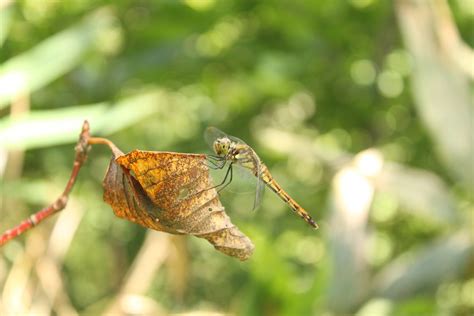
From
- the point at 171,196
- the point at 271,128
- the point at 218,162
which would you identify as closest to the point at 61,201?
the point at 171,196

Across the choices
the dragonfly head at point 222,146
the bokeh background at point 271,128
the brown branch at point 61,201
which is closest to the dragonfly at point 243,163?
the dragonfly head at point 222,146

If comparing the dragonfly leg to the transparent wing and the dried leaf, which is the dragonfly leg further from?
the dried leaf

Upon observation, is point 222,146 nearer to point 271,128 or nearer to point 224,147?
point 224,147

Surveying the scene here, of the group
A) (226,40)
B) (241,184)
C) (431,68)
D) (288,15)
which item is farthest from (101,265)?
(241,184)

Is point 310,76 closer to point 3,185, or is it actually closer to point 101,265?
point 3,185

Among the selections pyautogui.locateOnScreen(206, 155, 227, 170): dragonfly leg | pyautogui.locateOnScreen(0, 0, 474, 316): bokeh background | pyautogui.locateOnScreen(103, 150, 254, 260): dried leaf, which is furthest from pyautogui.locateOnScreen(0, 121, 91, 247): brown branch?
pyautogui.locateOnScreen(0, 0, 474, 316): bokeh background
